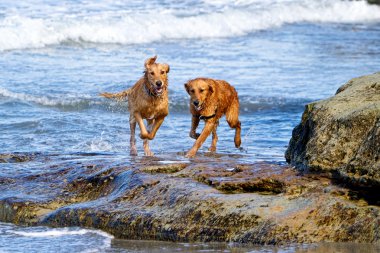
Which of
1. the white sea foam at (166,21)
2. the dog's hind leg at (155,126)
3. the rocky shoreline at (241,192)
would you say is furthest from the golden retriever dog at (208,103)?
the white sea foam at (166,21)

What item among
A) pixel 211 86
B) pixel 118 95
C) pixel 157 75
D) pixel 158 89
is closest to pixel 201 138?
pixel 211 86

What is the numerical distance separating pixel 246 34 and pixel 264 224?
21578mm

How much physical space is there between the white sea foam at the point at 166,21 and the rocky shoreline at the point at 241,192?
48.7ft

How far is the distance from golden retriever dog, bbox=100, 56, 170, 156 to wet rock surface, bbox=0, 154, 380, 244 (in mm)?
1893

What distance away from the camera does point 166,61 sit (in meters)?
21.1

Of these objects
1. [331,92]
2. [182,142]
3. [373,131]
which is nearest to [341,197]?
[373,131]

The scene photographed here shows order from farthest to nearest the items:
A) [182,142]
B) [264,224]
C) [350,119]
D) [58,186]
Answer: [182,142] → [58,186] → [350,119] → [264,224]

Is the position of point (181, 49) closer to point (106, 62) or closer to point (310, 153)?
point (106, 62)

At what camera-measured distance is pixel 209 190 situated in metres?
7.12

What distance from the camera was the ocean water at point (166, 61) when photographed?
11906mm

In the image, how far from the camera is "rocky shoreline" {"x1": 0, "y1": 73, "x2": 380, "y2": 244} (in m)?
6.55

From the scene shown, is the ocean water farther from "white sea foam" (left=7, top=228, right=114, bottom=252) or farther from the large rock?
the large rock

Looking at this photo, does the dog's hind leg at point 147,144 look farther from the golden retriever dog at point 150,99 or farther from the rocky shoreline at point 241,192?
the rocky shoreline at point 241,192

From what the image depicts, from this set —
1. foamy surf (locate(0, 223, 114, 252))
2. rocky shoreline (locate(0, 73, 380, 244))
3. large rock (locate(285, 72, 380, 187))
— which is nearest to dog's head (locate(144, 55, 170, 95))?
rocky shoreline (locate(0, 73, 380, 244))
